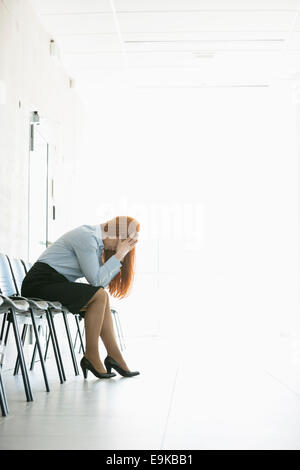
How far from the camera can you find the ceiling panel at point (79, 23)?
17.5ft

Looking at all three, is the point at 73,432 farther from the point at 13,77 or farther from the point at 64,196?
the point at 64,196

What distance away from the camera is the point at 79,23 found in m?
5.46

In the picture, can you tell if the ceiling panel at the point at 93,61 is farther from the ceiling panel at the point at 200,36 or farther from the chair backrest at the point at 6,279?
the chair backrest at the point at 6,279

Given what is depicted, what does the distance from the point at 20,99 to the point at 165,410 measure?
303cm

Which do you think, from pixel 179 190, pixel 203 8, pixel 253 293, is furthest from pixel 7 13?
pixel 253 293

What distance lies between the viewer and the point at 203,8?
515cm

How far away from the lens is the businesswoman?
3.61 meters

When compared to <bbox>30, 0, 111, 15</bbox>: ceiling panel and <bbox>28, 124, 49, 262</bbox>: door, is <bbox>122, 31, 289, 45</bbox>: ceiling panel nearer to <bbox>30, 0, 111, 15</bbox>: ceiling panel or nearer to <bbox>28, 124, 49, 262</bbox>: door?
<bbox>30, 0, 111, 15</bbox>: ceiling panel

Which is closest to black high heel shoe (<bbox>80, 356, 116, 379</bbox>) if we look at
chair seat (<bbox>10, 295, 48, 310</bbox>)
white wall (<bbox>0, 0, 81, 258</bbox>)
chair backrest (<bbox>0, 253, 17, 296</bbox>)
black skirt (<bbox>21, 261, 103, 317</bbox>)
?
black skirt (<bbox>21, 261, 103, 317</bbox>)

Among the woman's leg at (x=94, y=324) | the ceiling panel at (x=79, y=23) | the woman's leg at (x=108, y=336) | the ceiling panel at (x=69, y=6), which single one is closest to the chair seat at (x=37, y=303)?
the woman's leg at (x=94, y=324)

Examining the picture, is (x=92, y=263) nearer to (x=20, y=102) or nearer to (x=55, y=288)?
(x=55, y=288)

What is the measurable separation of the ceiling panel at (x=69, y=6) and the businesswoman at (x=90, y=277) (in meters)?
2.14

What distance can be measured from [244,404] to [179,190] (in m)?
5.76

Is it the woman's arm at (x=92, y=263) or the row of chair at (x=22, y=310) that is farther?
the woman's arm at (x=92, y=263)
